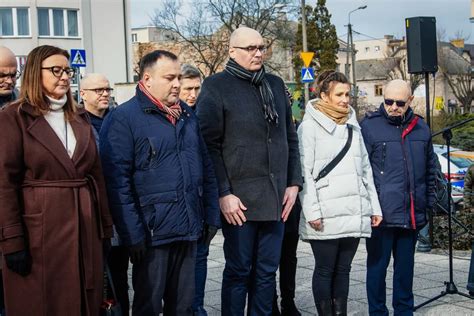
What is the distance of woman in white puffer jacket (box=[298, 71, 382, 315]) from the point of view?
571 centimetres

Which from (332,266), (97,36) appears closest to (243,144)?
(332,266)

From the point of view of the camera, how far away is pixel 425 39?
32.0 ft

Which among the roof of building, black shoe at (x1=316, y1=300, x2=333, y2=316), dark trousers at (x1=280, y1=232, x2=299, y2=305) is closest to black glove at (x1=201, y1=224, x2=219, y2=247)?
black shoe at (x1=316, y1=300, x2=333, y2=316)

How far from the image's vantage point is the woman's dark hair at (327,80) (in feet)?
19.4

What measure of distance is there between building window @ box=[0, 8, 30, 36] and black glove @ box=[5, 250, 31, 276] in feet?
164

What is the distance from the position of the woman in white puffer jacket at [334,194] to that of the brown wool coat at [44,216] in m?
1.95

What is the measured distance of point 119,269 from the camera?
589 centimetres

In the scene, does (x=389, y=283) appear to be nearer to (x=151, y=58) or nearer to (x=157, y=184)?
(x=157, y=184)

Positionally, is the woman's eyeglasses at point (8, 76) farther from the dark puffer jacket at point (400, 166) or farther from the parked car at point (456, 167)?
the parked car at point (456, 167)

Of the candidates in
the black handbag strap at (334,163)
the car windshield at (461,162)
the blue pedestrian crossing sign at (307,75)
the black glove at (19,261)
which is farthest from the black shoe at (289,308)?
the blue pedestrian crossing sign at (307,75)

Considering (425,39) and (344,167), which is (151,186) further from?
(425,39)

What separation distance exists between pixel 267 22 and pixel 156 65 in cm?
4941

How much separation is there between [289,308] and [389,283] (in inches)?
65.6

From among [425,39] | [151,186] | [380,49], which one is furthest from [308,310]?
[380,49]
